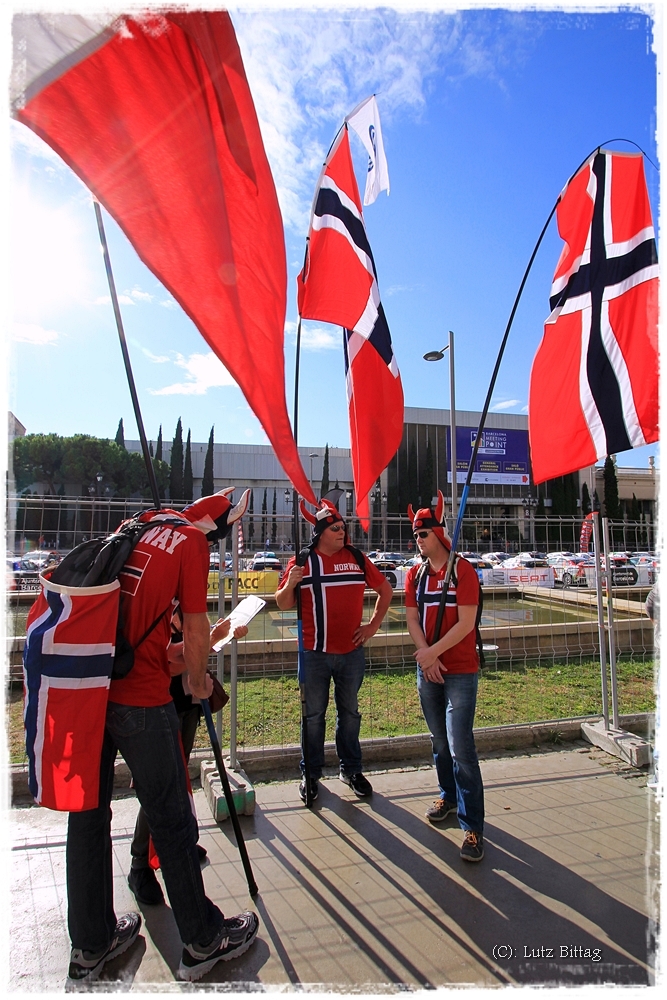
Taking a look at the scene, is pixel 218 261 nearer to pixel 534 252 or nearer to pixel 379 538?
pixel 534 252

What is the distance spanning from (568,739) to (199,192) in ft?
16.1

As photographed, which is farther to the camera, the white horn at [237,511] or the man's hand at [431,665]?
the man's hand at [431,665]

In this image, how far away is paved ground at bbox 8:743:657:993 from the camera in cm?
226

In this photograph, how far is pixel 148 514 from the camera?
95.0 inches

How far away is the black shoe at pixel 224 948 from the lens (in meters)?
2.19

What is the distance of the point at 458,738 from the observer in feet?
10.4

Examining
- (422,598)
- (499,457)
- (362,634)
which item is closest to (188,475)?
(499,457)

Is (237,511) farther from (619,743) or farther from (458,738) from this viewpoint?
(619,743)

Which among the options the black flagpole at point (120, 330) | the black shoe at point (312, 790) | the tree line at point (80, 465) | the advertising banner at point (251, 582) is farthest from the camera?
the tree line at point (80, 465)

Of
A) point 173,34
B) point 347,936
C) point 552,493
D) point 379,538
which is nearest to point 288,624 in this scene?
point 379,538

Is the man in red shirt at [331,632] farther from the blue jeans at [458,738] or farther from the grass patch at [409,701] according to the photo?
the grass patch at [409,701]

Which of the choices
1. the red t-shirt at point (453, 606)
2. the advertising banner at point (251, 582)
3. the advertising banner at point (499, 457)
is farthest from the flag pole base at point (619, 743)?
the advertising banner at point (499, 457)

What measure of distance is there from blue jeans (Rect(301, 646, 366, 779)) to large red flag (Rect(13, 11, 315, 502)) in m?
1.60

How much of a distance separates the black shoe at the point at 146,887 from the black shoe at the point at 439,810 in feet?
5.24
